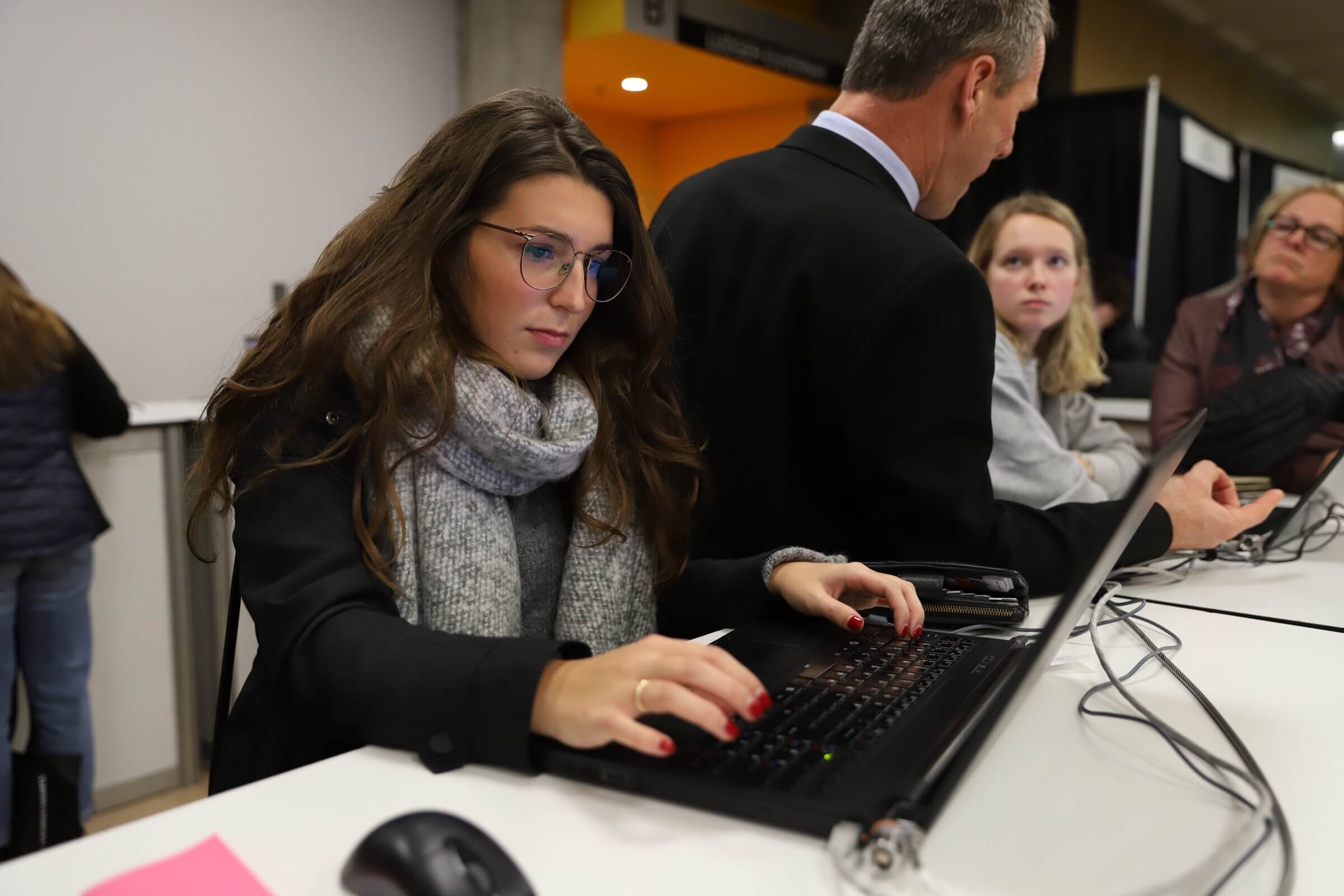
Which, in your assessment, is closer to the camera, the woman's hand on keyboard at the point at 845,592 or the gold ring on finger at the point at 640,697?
the gold ring on finger at the point at 640,697

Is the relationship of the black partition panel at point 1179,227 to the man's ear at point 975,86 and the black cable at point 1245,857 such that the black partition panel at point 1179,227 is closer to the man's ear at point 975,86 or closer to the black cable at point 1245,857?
the man's ear at point 975,86

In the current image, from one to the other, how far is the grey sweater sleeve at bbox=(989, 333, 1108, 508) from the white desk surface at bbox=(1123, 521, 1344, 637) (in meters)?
0.23

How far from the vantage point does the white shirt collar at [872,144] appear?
59.5 inches

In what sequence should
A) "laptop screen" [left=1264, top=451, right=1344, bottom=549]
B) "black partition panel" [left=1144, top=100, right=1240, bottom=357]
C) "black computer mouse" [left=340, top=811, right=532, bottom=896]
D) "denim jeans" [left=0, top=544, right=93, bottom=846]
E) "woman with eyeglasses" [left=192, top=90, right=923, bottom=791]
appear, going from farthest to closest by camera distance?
"black partition panel" [left=1144, top=100, right=1240, bottom=357] → "denim jeans" [left=0, top=544, right=93, bottom=846] → "laptop screen" [left=1264, top=451, right=1344, bottom=549] → "woman with eyeglasses" [left=192, top=90, right=923, bottom=791] → "black computer mouse" [left=340, top=811, right=532, bottom=896]

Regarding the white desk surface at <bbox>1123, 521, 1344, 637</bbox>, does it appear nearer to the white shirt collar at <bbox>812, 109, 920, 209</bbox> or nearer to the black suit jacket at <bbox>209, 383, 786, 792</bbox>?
the black suit jacket at <bbox>209, 383, 786, 792</bbox>

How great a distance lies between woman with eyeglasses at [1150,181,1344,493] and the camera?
2146 millimetres

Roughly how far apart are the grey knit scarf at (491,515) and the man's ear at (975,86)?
820mm

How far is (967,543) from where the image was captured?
1239 millimetres

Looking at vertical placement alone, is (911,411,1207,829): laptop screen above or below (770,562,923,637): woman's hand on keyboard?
above

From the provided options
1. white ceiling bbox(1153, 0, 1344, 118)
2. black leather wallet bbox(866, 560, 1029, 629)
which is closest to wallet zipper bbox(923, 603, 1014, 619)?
black leather wallet bbox(866, 560, 1029, 629)

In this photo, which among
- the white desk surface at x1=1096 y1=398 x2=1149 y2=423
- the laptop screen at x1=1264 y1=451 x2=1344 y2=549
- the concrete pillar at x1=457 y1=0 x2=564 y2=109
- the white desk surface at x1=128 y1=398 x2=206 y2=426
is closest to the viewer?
the laptop screen at x1=1264 y1=451 x2=1344 y2=549

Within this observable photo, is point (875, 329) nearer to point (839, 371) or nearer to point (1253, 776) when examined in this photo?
point (839, 371)

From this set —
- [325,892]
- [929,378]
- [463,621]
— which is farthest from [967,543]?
[325,892]

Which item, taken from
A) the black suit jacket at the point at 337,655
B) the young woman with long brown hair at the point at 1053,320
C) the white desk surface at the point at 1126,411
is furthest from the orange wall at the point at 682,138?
the black suit jacket at the point at 337,655
